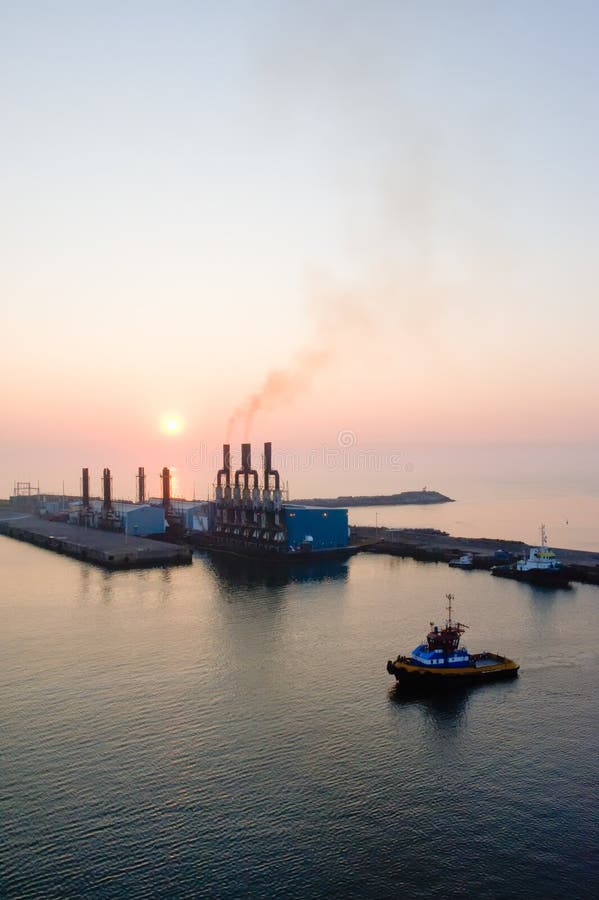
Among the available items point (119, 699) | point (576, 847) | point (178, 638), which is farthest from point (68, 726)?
point (576, 847)

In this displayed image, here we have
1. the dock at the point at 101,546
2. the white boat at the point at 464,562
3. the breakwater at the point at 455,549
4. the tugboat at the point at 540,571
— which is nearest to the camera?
the tugboat at the point at 540,571

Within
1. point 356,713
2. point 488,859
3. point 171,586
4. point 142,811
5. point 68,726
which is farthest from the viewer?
point 171,586

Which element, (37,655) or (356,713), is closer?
(356,713)

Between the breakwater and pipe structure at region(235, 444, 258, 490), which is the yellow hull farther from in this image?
pipe structure at region(235, 444, 258, 490)

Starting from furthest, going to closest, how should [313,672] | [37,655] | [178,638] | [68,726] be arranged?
[178,638] < [37,655] < [313,672] < [68,726]

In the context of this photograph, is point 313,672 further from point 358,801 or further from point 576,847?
point 576,847

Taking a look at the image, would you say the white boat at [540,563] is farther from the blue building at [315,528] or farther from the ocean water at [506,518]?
the ocean water at [506,518]

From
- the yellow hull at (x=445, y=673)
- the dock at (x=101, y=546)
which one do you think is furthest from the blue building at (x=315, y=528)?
the yellow hull at (x=445, y=673)

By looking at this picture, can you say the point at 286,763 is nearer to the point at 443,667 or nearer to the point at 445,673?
the point at 445,673
